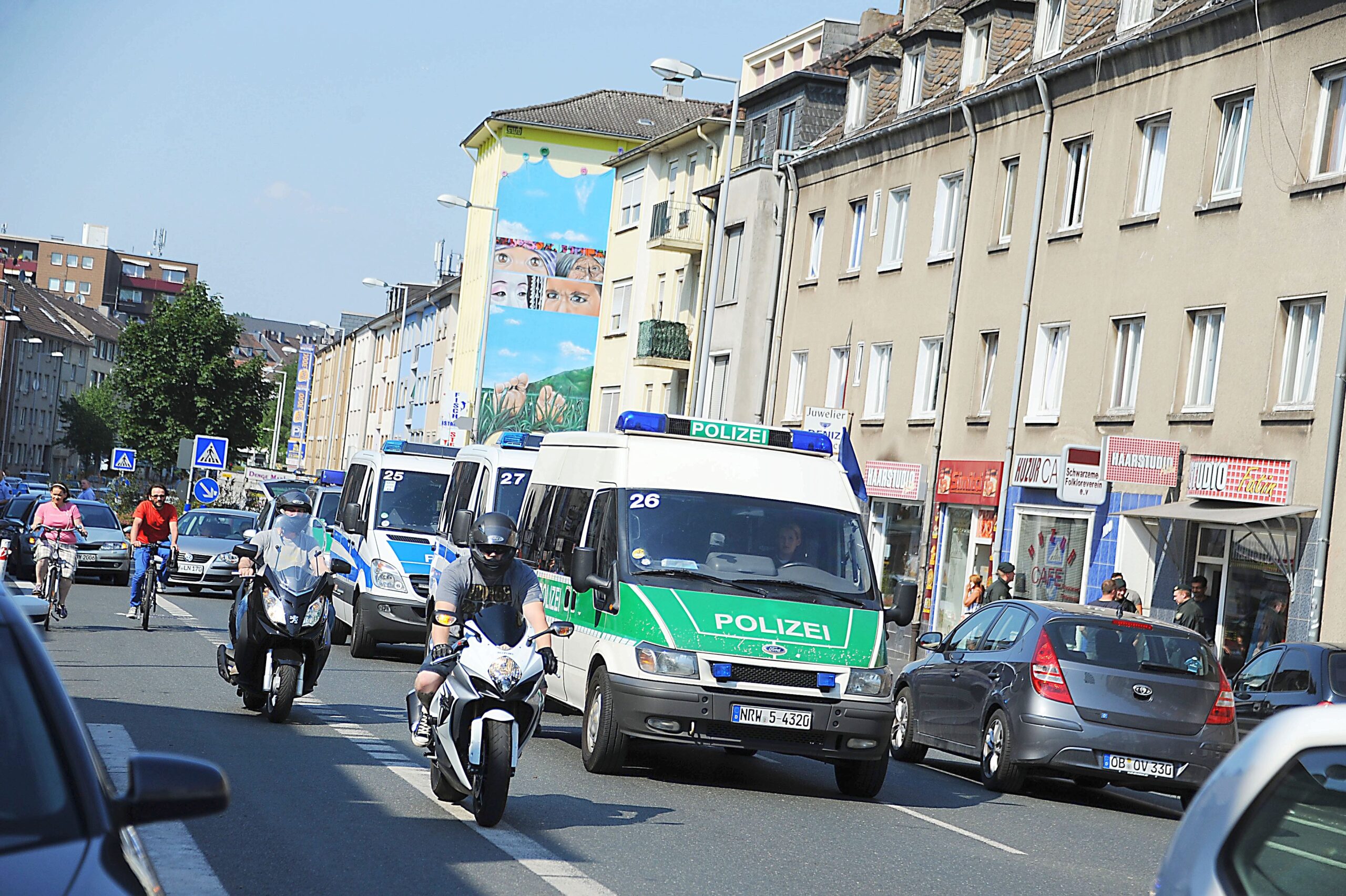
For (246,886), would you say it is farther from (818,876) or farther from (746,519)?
(746,519)

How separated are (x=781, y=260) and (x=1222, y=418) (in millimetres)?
17683

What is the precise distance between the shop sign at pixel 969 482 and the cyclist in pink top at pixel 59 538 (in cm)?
1426

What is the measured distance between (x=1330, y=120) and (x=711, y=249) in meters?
24.4

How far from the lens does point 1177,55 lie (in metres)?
25.8

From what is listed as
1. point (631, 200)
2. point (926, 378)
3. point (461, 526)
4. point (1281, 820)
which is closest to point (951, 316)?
point (926, 378)

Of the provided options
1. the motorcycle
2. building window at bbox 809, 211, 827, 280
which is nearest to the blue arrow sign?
building window at bbox 809, 211, 827, 280

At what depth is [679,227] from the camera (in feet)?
162

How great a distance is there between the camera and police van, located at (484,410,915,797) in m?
11.9

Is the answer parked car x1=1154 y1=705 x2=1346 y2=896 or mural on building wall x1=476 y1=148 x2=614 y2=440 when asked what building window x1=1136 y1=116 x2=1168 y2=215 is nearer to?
parked car x1=1154 y1=705 x2=1346 y2=896

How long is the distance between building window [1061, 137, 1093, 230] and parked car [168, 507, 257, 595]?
1445 cm

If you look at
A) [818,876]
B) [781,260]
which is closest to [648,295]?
[781,260]

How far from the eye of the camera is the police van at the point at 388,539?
20.2m

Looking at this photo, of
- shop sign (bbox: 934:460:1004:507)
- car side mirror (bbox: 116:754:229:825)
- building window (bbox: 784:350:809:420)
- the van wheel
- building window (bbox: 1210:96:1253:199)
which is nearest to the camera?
car side mirror (bbox: 116:754:229:825)

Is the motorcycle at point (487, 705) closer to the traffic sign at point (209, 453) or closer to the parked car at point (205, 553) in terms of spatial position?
the parked car at point (205, 553)
